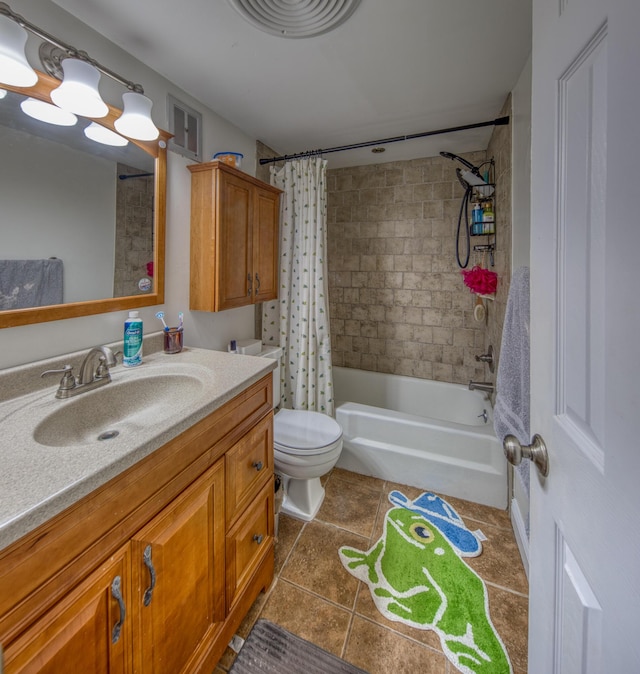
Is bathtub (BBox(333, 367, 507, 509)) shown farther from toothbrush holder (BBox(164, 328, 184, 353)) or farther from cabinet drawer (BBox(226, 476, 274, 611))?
toothbrush holder (BBox(164, 328, 184, 353))

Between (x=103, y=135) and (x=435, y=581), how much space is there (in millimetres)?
2321

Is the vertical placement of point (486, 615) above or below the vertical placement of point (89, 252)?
below

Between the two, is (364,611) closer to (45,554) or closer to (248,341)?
(45,554)

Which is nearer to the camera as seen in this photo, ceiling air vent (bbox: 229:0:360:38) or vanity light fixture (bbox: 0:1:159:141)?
vanity light fixture (bbox: 0:1:159:141)

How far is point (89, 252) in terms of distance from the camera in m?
1.24

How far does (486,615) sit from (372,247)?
97.5 inches

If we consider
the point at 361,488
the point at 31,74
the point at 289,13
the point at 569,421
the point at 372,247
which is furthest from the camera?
the point at 372,247

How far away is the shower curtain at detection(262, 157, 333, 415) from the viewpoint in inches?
88.5

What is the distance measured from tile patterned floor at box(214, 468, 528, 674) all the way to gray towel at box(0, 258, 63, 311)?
55.4 inches

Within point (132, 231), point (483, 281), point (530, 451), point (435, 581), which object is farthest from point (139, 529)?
point (483, 281)

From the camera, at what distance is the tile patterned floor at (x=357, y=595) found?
1142 mm

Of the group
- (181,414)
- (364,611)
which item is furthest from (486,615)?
(181,414)

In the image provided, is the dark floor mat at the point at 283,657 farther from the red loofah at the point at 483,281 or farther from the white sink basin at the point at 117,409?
the red loofah at the point at 483,281

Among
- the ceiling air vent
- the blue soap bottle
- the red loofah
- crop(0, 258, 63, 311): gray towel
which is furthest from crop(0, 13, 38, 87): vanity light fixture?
the red loofah
